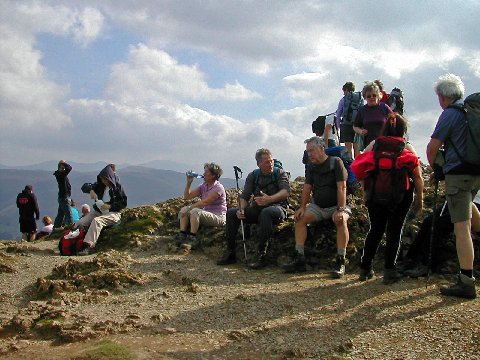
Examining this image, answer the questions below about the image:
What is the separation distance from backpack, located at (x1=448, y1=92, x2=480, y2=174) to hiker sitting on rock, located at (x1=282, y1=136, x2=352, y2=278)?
99.7 inches

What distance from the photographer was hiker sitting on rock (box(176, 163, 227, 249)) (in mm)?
10695

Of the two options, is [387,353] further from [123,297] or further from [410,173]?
[123,297]

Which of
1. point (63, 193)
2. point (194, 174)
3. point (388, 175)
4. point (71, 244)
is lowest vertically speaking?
point (71, 244)

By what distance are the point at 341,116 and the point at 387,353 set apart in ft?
27.0

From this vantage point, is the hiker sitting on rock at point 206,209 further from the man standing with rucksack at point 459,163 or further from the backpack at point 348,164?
the man standing with rucksack at point 459,163

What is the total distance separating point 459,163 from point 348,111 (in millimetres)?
6434

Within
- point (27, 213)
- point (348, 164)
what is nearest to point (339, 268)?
point (348, 164)

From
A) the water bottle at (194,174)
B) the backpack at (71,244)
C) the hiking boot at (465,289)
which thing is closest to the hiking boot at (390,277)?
the hiking boot at (465,289)

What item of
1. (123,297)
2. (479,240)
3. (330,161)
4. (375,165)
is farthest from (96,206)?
(479,240)

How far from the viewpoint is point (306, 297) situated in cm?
662

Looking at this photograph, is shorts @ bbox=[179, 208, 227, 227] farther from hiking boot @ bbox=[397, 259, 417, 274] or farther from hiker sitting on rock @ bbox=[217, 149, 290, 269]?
hiking boot @ bbox=[397, 259, 417, 274]

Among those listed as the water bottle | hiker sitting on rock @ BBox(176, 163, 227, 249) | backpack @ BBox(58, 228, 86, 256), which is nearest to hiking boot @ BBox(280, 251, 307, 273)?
hiker sitting on rock @ BBox(176, 163, 227, 249)

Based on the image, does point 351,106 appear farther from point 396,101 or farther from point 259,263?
point 259,263

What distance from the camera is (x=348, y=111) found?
Answer: 11.9 m
